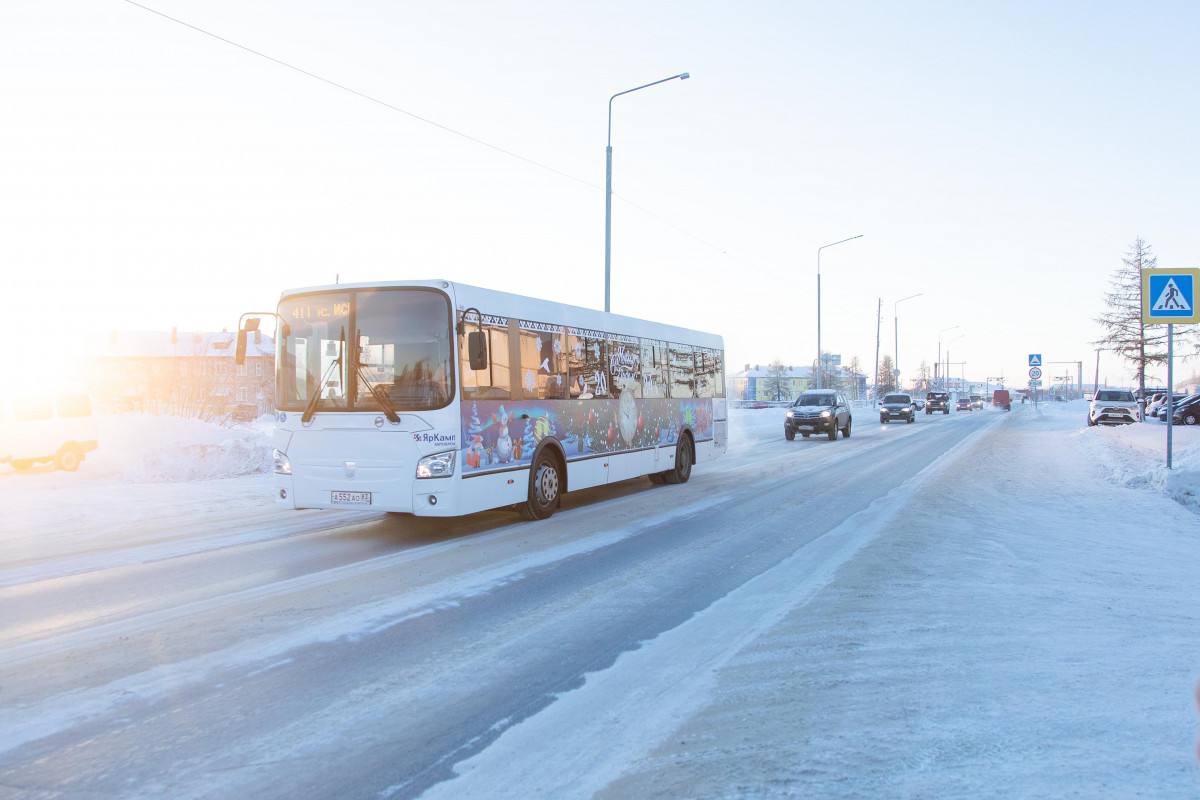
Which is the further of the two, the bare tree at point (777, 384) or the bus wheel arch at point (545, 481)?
the bare tree at point (777, 384)

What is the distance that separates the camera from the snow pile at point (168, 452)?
53.4ft

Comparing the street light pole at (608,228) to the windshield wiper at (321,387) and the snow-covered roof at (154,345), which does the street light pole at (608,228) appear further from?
the snow-covered roof at (154,345)

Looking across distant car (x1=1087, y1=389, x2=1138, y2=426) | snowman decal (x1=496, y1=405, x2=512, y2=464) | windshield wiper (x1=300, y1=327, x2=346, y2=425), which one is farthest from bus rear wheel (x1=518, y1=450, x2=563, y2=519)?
distant car (x1=1087, y1=389, x2=1138, y2=426)

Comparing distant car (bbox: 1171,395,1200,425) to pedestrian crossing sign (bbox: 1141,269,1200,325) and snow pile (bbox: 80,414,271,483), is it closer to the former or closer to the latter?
pedestrian crossing sign (bbox: 1141,269,1200,325)

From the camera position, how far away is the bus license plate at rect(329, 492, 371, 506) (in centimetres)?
952

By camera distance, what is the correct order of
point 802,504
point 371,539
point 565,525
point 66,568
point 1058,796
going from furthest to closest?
point 802,504, point 565,525, point 371,539, point 66,568, point 1058,796

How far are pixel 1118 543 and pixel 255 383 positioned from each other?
4382 inches

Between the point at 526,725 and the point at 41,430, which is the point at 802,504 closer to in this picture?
the point at 526,725

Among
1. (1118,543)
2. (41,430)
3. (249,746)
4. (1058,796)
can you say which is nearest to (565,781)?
(249,746)

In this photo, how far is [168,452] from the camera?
664 inches

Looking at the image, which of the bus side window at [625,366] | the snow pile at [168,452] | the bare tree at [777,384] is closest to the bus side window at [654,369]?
the bus side window at [625,366]

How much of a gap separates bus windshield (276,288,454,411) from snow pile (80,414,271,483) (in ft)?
25.6

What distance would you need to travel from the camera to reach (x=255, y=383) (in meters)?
108

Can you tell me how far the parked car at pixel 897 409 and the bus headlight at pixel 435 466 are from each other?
136 ft
